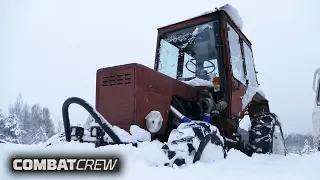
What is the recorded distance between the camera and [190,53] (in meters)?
4.77

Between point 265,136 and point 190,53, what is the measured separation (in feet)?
5.18

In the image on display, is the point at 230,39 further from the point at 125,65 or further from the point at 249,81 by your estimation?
the point at 125,65

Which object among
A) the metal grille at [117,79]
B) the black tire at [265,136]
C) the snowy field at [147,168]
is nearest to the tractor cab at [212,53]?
the black tire at [265,136]

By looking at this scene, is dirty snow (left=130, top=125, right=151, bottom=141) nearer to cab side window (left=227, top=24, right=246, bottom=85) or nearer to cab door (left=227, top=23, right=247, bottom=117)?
cab door (left=227, top=23, right=247, bottom=117)

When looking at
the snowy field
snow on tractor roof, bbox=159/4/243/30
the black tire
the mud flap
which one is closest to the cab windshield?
snow on tractor roof, bbox=159/4/243/30

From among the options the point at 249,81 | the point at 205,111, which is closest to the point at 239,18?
the point at 249,81

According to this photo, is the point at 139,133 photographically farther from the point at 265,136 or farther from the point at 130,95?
the point at 265,136

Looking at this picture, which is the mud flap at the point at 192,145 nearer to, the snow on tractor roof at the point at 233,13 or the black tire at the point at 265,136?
the black tire at the point at 265,136

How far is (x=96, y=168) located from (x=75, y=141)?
3.62ft

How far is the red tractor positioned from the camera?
129 inches

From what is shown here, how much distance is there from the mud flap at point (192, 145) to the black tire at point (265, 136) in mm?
1671

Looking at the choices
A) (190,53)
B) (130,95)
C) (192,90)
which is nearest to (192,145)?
(130,95)

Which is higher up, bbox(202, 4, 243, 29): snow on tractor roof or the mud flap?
bbox(202, 4, 243, 29): snow on tractor roof

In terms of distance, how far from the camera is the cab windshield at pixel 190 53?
4.54 meters
